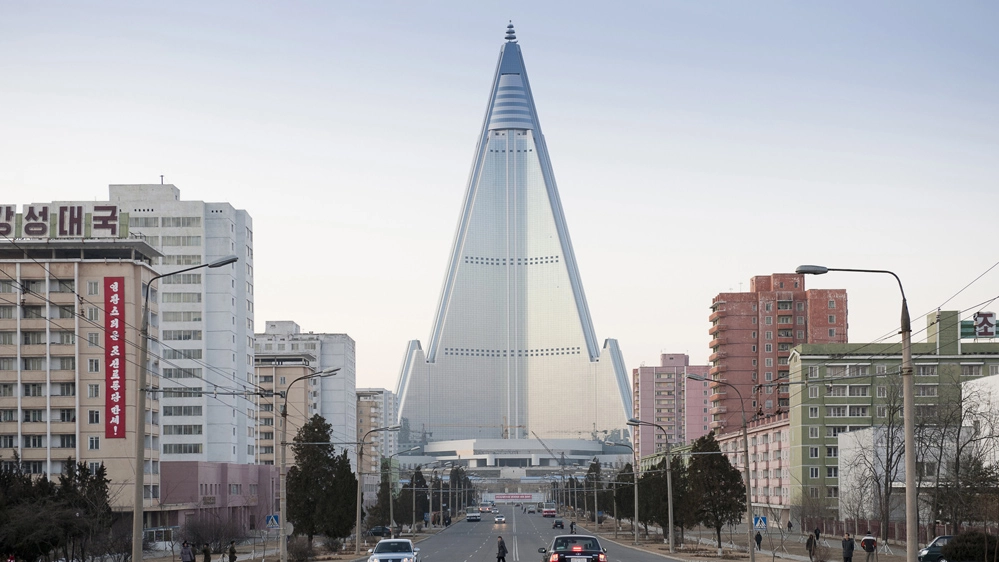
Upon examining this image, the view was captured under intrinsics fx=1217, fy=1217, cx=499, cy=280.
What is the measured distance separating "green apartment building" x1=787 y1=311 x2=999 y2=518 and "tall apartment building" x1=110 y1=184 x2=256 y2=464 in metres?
59.1

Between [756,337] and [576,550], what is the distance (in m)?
135

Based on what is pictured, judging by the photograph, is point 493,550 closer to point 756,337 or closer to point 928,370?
point 928,370

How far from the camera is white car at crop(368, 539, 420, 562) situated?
138 ft

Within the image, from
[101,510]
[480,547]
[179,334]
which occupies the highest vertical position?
[179,334]

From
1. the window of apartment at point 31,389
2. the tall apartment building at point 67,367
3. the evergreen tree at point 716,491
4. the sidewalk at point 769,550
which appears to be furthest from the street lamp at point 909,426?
the window of apartment at point 31,389

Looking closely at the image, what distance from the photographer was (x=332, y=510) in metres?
73.8

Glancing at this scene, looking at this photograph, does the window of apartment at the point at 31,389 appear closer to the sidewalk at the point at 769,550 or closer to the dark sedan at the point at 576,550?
the sidewalk at the point at 769,550

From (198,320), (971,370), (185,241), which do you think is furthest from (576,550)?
(185,241)

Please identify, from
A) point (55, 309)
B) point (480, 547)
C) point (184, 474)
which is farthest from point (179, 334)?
point (480, 547)

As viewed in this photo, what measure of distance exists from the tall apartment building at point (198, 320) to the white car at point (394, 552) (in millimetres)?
87353

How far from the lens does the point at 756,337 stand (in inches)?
6663

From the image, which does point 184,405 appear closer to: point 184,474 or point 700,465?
point 184,474

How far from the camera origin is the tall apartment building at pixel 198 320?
131m

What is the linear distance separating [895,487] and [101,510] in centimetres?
5860
